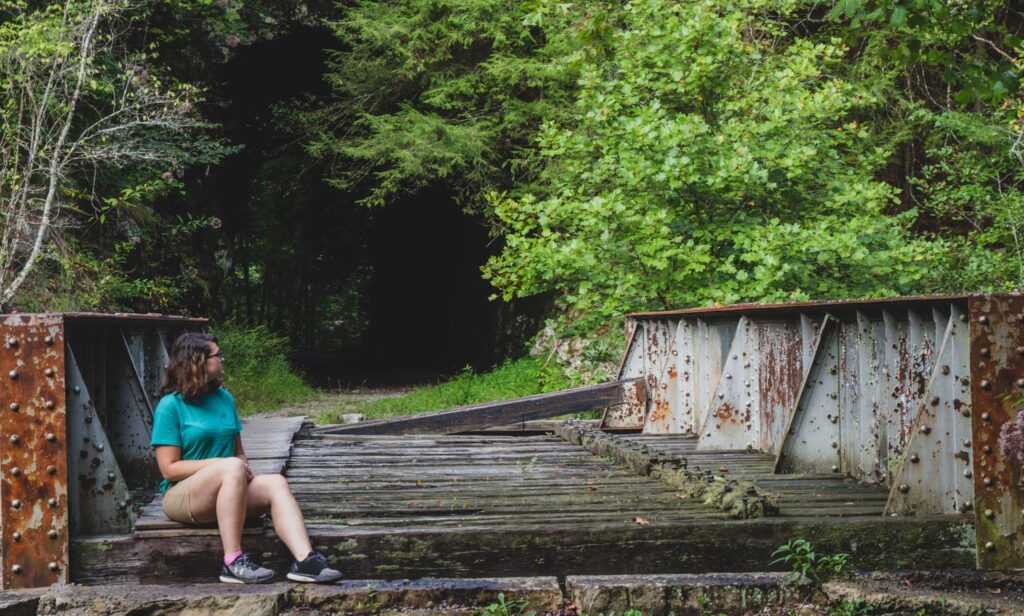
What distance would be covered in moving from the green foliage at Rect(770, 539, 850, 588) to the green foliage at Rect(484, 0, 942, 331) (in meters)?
5.70

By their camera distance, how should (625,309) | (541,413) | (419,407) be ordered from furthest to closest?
(419,407) < (625,309) < (541,413)

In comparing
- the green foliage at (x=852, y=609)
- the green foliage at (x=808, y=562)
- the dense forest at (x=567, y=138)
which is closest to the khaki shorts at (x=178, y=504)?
the green foliage at (x=808, y=562)

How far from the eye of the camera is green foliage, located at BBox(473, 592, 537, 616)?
350cm

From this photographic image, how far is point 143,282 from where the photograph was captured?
1284 centimetres

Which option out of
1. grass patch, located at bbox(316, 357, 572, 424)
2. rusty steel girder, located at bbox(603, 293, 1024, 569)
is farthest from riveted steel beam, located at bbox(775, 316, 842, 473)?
grass patch, located at bbox(316, 357, 572, 424)

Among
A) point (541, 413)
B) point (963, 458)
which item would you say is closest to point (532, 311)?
point (541, 413)

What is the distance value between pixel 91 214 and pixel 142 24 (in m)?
3.68

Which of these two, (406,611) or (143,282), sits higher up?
(143,282)

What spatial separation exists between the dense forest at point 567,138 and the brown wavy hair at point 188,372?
407 centimetres

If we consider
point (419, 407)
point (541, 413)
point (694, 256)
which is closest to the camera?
point (541, 413)

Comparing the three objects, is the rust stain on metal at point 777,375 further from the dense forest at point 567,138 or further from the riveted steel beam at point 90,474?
the riveted steel beam at point 90,474

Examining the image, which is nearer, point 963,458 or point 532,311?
point 963,458

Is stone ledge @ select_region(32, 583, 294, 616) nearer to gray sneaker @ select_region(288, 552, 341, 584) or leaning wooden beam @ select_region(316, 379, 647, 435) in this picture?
gray sneaker @ select_region(288, 552, 341, 584)

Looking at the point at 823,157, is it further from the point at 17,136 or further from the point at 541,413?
the point at 17,136
